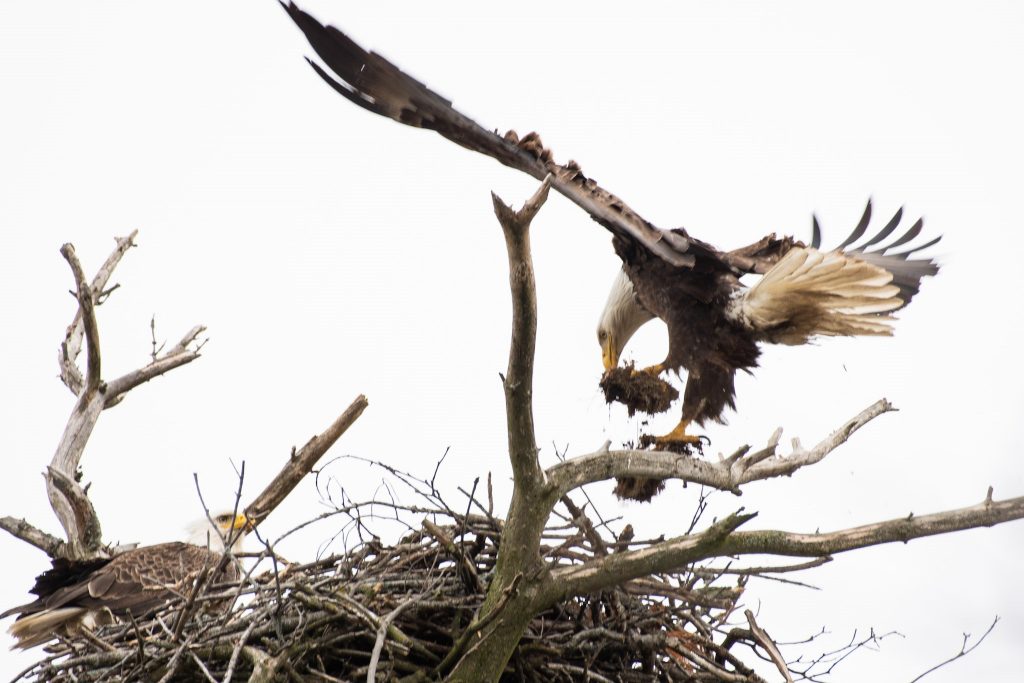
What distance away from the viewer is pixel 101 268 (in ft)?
14.8

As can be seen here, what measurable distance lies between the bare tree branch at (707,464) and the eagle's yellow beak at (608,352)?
4.45 ft

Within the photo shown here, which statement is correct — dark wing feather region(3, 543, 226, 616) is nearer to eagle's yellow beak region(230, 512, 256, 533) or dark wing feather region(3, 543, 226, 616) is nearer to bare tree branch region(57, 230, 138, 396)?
eagle's yellow beak region(230, 512, 256, 533)

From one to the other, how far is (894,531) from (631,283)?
2116mm

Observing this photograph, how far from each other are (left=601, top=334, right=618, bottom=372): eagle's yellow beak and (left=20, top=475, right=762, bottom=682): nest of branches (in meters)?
1.42

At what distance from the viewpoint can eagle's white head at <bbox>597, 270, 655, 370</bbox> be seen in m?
4.57

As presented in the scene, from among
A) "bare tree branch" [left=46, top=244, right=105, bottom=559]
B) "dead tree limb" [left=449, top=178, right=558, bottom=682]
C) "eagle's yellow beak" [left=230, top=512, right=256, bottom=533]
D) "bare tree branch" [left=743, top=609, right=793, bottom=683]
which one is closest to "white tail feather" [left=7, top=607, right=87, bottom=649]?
"bare tree branch" [left=46, top=244, right=105, bottom=559]

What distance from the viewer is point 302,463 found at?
13.2 ft

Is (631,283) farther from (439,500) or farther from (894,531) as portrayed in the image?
(894,531)

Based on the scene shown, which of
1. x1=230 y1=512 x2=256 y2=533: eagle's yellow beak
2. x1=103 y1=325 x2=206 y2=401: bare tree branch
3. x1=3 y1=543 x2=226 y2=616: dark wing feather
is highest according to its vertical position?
x1=103 y1=325 x2=206 y2=401: bare tree branch

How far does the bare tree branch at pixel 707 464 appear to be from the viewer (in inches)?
99.4

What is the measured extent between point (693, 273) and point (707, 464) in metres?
1.35

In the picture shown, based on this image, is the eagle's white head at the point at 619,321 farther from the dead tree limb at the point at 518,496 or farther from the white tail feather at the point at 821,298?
the dead tree limb at the point at 518,496

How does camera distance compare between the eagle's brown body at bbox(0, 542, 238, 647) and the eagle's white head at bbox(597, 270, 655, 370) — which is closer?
the eagle's brown body at bbox(0, 542, 238, 647)

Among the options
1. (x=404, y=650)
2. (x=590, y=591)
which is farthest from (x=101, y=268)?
(x=590, y=591)
